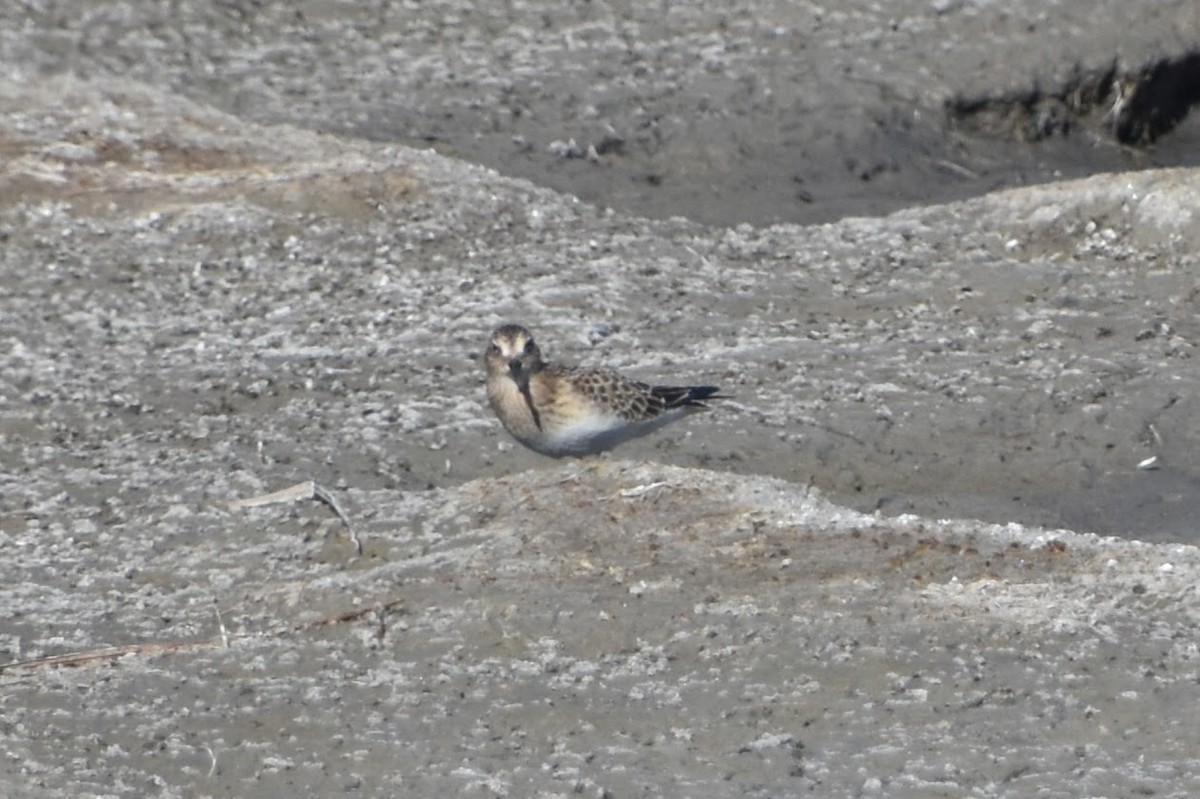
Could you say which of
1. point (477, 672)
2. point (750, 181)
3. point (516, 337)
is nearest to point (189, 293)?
point (516, 337)

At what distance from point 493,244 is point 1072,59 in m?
4.99

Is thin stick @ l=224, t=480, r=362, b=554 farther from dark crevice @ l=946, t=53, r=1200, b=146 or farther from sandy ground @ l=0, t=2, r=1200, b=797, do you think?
dark crevice @ l=946, t=53, r=1200, b=146

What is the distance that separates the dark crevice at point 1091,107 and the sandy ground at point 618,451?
0.10 metres

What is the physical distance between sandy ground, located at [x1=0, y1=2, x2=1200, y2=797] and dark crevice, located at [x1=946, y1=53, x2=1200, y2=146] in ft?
0.33

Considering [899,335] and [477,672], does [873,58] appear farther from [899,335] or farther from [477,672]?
[477,672]

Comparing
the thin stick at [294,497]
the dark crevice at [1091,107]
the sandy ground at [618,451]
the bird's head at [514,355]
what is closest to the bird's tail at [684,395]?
the sandy ground at [618,451]

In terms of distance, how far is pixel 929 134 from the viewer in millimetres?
13422

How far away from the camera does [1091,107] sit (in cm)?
1384

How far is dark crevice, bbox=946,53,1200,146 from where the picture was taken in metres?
13.6

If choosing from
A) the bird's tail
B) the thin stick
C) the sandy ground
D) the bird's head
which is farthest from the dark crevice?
the thin stick

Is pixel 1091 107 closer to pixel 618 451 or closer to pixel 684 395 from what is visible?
pixel 618 451

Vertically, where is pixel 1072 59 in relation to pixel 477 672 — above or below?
above

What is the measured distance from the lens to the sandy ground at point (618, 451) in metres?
5.90

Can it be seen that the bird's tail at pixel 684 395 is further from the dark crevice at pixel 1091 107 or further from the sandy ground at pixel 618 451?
the dark crevice at pixel 1091 107
